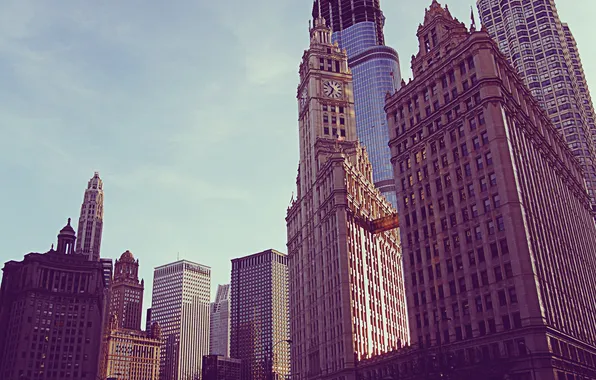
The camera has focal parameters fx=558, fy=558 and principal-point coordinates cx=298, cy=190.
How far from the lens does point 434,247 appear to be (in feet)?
295

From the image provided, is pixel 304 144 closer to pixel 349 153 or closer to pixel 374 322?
pixel 349 153

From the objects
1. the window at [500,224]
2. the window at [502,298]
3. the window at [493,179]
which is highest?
the window at [493,179]

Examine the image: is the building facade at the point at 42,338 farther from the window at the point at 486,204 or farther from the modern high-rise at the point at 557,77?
the modern high-rise at the point at 557,77

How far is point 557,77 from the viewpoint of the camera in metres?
186

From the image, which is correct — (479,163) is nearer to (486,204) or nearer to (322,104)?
(486,204)

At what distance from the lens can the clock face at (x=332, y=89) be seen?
150 meters

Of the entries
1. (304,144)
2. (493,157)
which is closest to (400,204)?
(493,157)

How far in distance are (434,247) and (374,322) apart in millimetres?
36824

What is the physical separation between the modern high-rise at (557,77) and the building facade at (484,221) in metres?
77.0

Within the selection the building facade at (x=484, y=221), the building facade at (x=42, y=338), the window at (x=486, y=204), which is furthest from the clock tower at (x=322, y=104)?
the building facade at (x=42, y=338)

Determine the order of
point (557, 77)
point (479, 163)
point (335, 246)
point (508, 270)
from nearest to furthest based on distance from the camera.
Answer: point (508, 270), point (479, 163), point (335, 246), point (557, 77)

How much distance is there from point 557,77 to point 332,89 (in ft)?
282

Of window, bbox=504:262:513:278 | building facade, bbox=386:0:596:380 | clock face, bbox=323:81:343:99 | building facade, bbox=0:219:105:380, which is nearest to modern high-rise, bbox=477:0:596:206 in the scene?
clock face, bbox=323:81:343:99

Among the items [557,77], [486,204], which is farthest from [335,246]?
[557,77]
